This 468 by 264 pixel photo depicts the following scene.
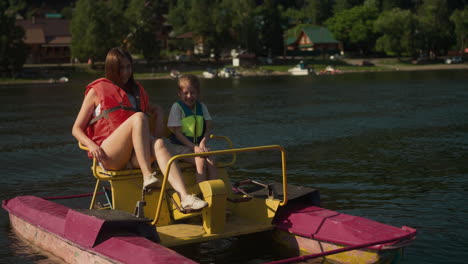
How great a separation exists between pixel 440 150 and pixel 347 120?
35.9ft

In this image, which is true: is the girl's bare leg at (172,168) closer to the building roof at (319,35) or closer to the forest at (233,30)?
the forest at (233,30)

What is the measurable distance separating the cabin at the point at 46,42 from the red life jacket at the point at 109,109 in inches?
4327

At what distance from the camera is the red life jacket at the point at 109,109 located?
9.40 meters

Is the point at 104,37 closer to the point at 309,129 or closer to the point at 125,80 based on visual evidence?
the point at 309,129

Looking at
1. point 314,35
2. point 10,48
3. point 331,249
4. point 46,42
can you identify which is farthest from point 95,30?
point 331,249

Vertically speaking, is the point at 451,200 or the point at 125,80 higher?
the point at 125,80

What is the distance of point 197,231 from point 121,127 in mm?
1654

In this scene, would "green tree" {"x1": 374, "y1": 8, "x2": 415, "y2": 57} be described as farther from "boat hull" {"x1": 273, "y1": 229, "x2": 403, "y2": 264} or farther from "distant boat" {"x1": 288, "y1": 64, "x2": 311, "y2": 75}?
"boat hull" {"x1": 273, "y1": 229, "x2": 403, "y2": 264}

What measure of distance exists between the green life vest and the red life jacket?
2.49 feet

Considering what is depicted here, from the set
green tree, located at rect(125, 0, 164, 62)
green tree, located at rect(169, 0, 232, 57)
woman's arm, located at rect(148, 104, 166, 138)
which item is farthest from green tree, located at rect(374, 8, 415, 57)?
woman's arm, located at rect(148, 104, 166, 138)

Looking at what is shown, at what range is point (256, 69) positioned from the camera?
109 meters

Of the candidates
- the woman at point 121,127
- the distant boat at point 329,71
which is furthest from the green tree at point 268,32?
the woman at point 121,127

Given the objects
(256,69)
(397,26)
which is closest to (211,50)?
(256,69)

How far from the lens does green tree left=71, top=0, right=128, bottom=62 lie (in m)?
98.4
